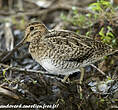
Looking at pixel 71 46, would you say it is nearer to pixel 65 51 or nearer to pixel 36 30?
pixel 65 51

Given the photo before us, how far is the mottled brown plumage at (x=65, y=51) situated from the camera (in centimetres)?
423

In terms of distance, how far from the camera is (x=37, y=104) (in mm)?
4070

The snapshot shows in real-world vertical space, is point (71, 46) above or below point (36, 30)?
below

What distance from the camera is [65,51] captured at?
4230mm

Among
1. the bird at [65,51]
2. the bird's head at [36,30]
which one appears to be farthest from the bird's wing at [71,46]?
the bird's head at [36,30]

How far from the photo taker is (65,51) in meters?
4.23

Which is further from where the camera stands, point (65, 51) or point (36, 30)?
point (36, 30)

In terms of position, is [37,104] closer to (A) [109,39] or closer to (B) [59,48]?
(B) [59,48]

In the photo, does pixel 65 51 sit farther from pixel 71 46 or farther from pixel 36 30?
pixel 36 30

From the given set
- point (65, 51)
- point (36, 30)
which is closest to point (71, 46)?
point (65, 51)

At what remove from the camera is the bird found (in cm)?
423

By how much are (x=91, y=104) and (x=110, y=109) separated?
0.27 meters

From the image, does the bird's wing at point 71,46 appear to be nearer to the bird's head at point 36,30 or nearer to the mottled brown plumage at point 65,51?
the mottled brown plumage at point 65,51

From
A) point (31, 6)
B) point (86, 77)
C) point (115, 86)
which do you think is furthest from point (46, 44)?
point (31, 6)
